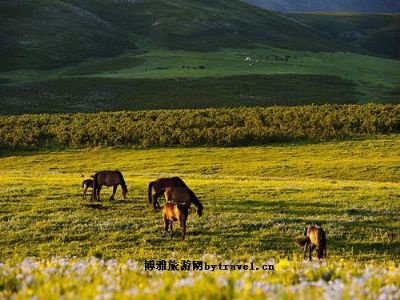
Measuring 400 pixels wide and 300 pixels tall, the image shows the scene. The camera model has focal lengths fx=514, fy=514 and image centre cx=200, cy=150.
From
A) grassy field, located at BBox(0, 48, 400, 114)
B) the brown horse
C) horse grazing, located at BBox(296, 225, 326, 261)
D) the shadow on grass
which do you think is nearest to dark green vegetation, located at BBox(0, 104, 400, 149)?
grassy field, located at BBox(0, 48, 400, 114)

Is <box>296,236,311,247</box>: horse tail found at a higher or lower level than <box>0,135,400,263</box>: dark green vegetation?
higher

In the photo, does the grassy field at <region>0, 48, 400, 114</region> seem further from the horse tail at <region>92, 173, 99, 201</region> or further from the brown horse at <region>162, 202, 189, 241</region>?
the brown horse at <region>162, 202, 189, 241</region>

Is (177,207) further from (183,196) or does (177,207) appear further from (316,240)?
(316,240)

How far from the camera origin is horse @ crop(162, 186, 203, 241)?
18781mm

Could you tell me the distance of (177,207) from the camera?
18.9 meters

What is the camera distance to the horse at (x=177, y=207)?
1878cm

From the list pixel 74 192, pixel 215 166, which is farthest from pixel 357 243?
pixel 215 166

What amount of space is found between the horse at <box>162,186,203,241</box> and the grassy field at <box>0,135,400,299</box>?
0.76 meters

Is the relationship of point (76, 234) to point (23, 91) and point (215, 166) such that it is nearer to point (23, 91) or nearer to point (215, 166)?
point (215, 166)

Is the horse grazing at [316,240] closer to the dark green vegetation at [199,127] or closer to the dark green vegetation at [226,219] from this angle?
the dark green vegetation at [226,219]

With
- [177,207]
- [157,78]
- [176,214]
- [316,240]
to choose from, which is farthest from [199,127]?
[157,78]

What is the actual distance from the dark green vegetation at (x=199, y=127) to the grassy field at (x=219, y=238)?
54.7 ft

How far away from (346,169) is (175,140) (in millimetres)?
25588

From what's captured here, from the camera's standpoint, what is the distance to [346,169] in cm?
4559
